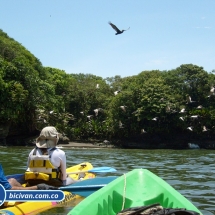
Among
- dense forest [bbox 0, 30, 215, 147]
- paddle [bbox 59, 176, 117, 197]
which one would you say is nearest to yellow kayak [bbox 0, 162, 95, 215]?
paddle [bbox 59, 176, 117, 197]

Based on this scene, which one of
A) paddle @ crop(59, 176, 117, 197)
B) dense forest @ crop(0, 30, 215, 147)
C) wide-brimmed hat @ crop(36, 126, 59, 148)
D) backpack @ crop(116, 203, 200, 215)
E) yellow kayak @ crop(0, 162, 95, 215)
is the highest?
dense forest @ crop(0, 30, 215, 147)

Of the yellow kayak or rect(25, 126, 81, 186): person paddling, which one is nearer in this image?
the yellow kayak

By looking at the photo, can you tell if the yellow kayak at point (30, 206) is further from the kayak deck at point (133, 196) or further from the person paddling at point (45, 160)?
the kayak deck at point (133, 196)

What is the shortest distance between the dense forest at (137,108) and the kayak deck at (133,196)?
85.5 feet

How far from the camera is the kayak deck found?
4.62 meters

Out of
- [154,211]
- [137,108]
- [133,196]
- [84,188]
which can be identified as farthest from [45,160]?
[137,108]

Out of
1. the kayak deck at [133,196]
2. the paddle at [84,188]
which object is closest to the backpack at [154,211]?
the kayak deck at [133,196]

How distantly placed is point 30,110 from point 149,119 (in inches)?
396

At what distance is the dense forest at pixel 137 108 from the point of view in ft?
104

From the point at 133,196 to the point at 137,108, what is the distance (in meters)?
30.5

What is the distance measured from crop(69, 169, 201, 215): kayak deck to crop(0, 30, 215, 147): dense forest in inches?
1026

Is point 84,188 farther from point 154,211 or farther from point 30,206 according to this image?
point 154,211

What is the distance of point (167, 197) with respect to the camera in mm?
4926

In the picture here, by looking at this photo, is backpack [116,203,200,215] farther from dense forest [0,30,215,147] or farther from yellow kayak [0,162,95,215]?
dense forest [0,30,215,147]
